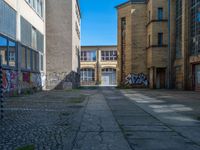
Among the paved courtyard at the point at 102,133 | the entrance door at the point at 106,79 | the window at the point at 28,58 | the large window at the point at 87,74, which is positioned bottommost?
the paved courtyard at the point at 102,133

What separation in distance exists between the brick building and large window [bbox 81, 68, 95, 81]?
929 inches

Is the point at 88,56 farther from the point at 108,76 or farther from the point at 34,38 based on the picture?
the point at 34,38

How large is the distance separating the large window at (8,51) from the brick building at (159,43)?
54.3 feet

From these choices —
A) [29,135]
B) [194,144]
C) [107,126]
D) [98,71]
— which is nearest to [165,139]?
[194,144]

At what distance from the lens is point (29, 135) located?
7.25 meters

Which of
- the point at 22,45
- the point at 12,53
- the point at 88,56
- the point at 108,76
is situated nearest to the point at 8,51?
the point at 12,53

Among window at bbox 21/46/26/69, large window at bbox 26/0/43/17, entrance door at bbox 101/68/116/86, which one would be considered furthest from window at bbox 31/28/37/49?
entrance door at bbox 101/68/116/86

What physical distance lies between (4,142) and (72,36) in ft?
97.7

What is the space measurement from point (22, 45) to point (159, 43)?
18266mm

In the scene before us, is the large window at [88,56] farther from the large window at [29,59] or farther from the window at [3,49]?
the window at [3,49]

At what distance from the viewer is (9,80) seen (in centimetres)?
→ 2048

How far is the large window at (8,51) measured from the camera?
62.1ft

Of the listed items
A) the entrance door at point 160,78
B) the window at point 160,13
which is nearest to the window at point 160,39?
the window at point 160,13

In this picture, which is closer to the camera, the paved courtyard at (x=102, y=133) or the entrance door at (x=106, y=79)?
the paved courtyard at (x=102, y=133)
